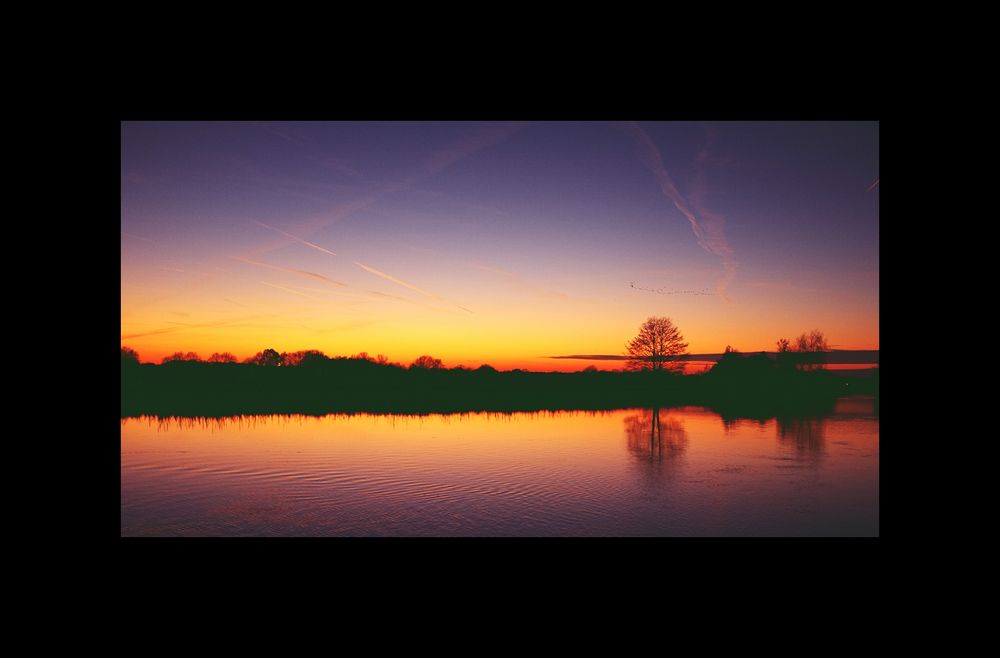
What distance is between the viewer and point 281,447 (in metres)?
11.7

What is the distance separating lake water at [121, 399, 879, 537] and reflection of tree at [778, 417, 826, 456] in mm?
68

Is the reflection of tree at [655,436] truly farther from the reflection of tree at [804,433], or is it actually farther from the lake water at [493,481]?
the reflection of tree at [804,433]

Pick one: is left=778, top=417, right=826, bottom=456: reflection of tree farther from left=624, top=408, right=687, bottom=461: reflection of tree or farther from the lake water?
left=624, top=408, right=687, bottom=461: reflection of tree

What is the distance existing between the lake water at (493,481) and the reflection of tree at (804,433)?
7cm

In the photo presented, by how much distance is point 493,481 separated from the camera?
8609 mm

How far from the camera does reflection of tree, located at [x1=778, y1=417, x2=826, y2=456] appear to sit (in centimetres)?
1220

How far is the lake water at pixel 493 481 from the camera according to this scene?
6.89m

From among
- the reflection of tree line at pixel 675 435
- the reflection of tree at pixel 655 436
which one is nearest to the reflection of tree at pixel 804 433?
the reflection of tree line at pixel 675 435

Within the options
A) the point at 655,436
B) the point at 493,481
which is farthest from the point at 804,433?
the point at 493,481

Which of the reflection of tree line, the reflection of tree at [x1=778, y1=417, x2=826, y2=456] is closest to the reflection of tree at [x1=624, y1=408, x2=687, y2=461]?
the reflection of tree line

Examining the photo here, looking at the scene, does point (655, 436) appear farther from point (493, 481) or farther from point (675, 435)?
point (493, 481)
